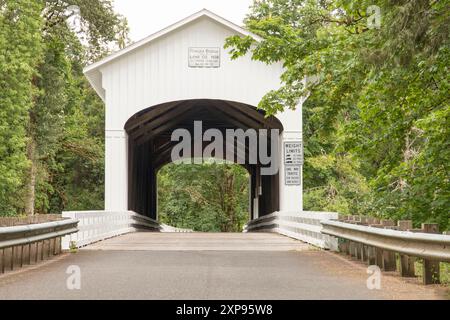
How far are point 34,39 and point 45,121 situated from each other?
4419mm

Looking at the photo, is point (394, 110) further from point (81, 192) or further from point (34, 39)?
point (81, 192)

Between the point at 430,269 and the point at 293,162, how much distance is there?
12.7 m

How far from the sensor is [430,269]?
7.33 metres

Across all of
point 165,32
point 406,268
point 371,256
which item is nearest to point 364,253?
point 371,256

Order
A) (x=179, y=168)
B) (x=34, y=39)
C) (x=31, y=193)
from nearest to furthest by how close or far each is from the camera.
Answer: (x=34, y=39) < (x=31, y=193) < (x=179, y=168)

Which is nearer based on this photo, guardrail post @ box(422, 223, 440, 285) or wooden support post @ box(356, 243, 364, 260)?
guardrail post @ box(422, 223, 440, 285)

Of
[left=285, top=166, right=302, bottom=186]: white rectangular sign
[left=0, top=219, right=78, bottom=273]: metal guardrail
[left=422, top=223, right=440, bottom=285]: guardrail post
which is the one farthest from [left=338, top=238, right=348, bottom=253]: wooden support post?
[left=285, top=166, right=302, bottom=186]: white rectangular sign

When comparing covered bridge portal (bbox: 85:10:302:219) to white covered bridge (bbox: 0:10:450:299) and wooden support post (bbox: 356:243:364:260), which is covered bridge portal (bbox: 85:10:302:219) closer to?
white covered bridge (bbox: 0:10:450:299)

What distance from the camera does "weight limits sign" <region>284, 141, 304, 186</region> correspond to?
19.8 m

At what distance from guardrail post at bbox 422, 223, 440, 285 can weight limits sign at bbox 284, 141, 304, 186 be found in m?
12.3

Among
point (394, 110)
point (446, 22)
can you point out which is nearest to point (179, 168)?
point (394, 110)

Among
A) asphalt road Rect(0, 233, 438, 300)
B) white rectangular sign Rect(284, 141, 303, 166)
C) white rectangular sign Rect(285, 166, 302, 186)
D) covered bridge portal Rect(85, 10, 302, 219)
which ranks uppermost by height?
covered bridge portal Rect(85, 10, 302, 219)

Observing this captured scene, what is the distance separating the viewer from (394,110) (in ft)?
45.0
